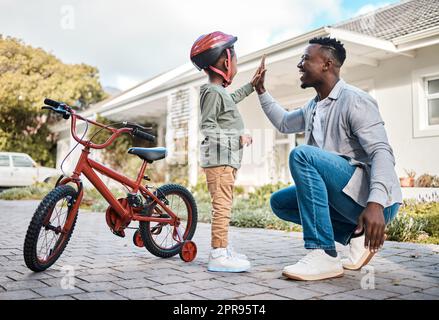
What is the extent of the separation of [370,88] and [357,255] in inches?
260

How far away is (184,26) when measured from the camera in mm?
7258

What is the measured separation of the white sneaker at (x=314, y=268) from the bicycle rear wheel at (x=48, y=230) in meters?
1.39

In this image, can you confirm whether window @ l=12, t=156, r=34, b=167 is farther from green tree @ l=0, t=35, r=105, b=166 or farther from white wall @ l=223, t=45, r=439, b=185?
white wall @ l=223, t=45, r=439, b=185

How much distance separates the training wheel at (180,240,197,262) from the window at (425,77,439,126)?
20.3 ft

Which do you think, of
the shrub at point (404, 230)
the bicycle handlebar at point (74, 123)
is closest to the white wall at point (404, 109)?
the shrub at point (404, 230)

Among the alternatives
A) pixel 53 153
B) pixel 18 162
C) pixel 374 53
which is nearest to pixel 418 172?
pixel 374 53

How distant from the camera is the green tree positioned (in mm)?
16906

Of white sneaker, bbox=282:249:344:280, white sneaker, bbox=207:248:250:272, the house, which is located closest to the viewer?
white sneaker, bbox=282:249:344:280

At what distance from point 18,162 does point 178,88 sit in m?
7.48

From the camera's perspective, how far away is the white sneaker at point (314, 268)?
2.36m

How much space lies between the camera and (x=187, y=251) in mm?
3057

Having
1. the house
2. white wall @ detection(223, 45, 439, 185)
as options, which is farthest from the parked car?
white wall @ detection(223, 45, 439, 185)

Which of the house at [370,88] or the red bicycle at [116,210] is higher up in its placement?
the house at [370,88]

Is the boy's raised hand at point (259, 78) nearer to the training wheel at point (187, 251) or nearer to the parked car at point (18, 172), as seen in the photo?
the training wheel at point (187, 251)
